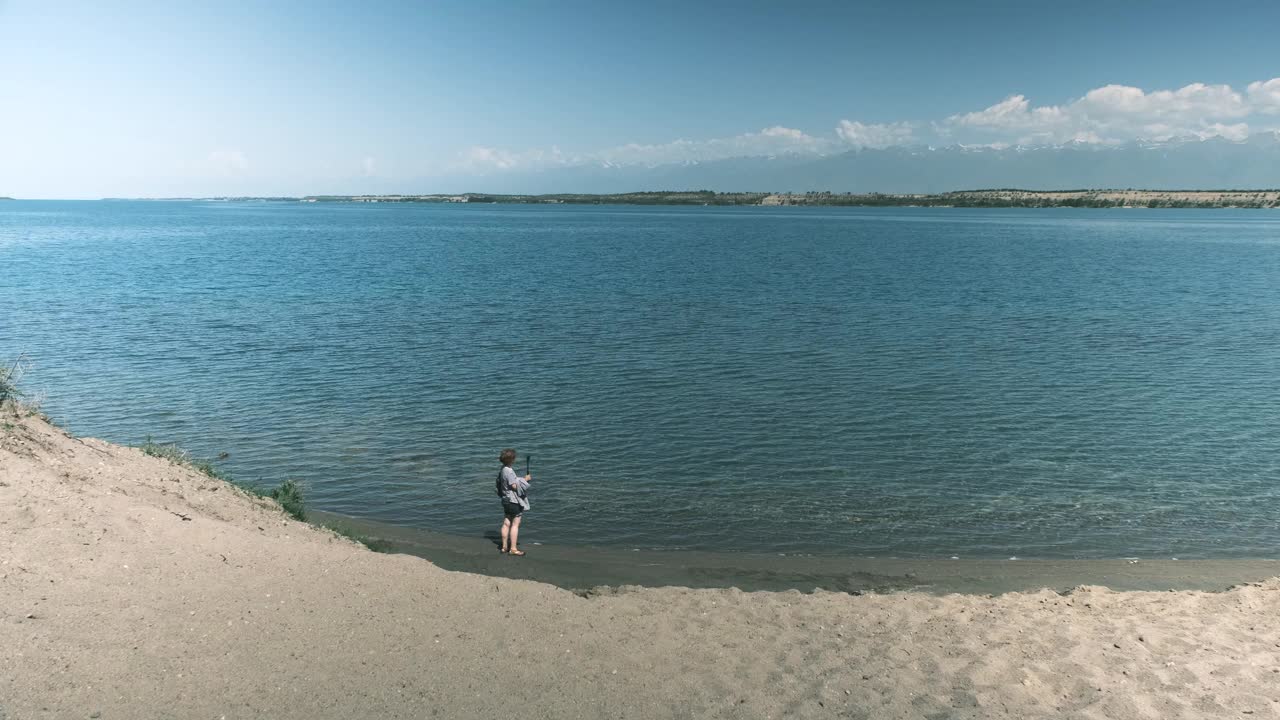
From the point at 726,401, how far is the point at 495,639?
1633cm

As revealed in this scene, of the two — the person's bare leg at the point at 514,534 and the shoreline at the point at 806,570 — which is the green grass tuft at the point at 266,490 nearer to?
the shoreline at the point at 806,570

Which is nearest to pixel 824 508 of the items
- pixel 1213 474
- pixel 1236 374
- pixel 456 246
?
pixel 1213 474

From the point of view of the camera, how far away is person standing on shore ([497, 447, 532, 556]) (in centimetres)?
1503

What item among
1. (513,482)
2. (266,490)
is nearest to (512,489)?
(513,482)

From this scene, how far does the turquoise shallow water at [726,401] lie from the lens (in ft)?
57.0

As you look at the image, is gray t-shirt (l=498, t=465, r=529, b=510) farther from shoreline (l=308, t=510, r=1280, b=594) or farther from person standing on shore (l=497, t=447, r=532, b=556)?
shoreline (l=308, t=510, r=1280, b=594)

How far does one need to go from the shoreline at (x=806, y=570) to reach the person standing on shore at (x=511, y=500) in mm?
328

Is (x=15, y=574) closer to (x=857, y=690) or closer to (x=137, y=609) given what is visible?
(x=137, y=609)

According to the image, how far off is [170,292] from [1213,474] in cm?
5734

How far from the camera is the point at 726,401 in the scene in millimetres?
26000

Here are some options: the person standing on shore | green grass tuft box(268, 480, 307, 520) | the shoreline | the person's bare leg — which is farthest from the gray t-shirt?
green grass tuft box(268, 480, 307, 520)

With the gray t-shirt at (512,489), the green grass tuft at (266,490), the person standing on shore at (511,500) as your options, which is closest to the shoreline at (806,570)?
the person standing on shore at (511,500)

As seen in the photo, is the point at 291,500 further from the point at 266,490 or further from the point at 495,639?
the point at 495,639

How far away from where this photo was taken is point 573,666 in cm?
1009
